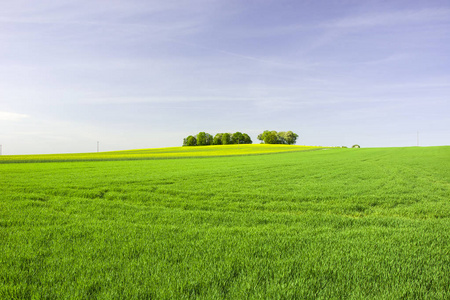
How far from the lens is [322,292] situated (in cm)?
342

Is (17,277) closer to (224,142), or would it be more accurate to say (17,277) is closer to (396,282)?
(396,282)

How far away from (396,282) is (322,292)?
1074 millimetres

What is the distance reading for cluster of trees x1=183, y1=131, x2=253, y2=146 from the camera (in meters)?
116

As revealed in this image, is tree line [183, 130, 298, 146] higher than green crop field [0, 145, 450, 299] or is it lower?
higher

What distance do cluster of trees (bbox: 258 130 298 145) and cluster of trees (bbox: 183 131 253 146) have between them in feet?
25.9

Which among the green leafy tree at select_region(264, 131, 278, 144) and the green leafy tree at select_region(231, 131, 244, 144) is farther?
the green leafy tree at select_region(231, 131, 244, 144)

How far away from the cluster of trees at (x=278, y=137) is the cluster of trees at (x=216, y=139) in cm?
789

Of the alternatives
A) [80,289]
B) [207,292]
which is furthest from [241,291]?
[80,289]

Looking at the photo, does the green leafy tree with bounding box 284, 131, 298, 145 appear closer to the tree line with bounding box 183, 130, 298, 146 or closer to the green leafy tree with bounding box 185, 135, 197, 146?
the tree line with bounding box 183, 130, 298, 146

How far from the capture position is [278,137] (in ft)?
416

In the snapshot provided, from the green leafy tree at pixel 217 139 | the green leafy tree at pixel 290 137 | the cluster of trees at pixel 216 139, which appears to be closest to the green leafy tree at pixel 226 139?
the cluster of trees at pixel 216 139

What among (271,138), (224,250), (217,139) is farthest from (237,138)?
(224,250)

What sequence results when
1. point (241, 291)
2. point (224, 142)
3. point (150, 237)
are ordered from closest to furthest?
point (241, 291) → point (150, 237) → point (224, 142)

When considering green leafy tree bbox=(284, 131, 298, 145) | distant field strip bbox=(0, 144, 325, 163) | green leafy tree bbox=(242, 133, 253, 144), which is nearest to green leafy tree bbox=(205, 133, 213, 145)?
green leafy tree bbox=(242, 133, 253, 144)
